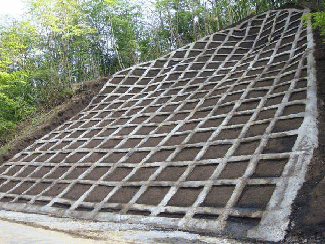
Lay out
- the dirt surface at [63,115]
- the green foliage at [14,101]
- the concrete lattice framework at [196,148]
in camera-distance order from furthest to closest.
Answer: the green foliage at [14,101] < the dirt surface at [63,115] < the concrete lattice framework at [196,148]

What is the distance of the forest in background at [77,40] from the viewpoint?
1381 cm

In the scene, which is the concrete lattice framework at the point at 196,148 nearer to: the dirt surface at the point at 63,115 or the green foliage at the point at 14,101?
the dirt surface at the point at 63,115

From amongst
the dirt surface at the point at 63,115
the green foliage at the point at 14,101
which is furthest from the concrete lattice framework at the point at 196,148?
the green foliage at the point at 14,101

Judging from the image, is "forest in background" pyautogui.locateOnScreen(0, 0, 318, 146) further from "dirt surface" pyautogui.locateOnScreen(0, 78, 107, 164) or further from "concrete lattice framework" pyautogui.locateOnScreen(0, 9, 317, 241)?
"concrete lattice framework" pyautogui.locateOnScreen(0, 9, 317, 241)

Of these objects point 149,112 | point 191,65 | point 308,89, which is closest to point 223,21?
point 191,65

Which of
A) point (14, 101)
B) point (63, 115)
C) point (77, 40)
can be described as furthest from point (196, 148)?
point (77, 40)

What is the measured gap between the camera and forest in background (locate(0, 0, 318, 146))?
1381 cm

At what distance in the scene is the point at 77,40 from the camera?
16781 mm

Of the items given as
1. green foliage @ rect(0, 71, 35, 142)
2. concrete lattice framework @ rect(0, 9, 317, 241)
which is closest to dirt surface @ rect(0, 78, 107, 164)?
concrete lattice framework @ rect(0, 9, 317, 241)

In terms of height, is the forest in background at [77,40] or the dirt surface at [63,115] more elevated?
the forest in background at [77,40]

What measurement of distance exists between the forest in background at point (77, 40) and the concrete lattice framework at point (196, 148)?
4.19m

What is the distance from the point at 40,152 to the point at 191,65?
6.61 metres

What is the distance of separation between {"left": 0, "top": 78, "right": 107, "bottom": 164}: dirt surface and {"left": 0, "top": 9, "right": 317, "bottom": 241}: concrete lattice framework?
454 millimetres

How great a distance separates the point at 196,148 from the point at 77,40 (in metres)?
13.1
